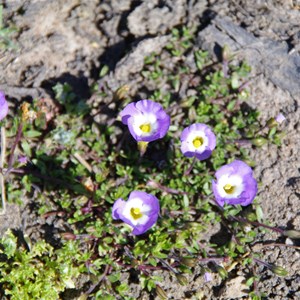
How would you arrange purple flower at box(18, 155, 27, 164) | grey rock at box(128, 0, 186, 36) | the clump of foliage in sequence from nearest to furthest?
1. the clump of foliage
2. purple flower at box(18, 155, 27, 164)
3. grey rock at box(128, 0, 186, 36)

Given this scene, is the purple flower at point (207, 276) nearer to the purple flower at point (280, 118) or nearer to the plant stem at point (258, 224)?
the plant stem at point (258, 224)

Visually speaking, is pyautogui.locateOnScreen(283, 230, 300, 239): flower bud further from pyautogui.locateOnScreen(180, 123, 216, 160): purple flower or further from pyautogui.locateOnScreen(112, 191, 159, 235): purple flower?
pyautogui.locateOnScreen(112, 191, 159, 235): purple flower

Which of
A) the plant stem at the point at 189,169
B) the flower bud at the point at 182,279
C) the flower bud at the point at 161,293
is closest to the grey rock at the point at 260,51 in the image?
the plant stem at the point at 189,169

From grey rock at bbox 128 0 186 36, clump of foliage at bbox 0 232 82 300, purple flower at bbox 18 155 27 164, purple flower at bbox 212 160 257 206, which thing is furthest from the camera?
grey rock at bbox 128 0 186 36

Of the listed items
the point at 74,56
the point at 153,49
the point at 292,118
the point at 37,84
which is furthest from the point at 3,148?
the point at 292,118

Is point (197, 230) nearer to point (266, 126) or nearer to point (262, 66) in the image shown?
point (266, 126)

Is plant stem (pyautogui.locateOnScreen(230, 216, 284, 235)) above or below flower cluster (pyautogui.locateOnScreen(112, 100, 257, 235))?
below

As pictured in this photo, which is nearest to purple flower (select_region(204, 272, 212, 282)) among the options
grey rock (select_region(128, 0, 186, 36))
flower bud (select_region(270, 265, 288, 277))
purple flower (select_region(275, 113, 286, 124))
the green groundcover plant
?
the green groundcover plant

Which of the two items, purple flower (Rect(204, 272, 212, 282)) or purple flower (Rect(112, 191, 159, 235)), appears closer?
purple flower (Rect(112, 191, 159, 235))
